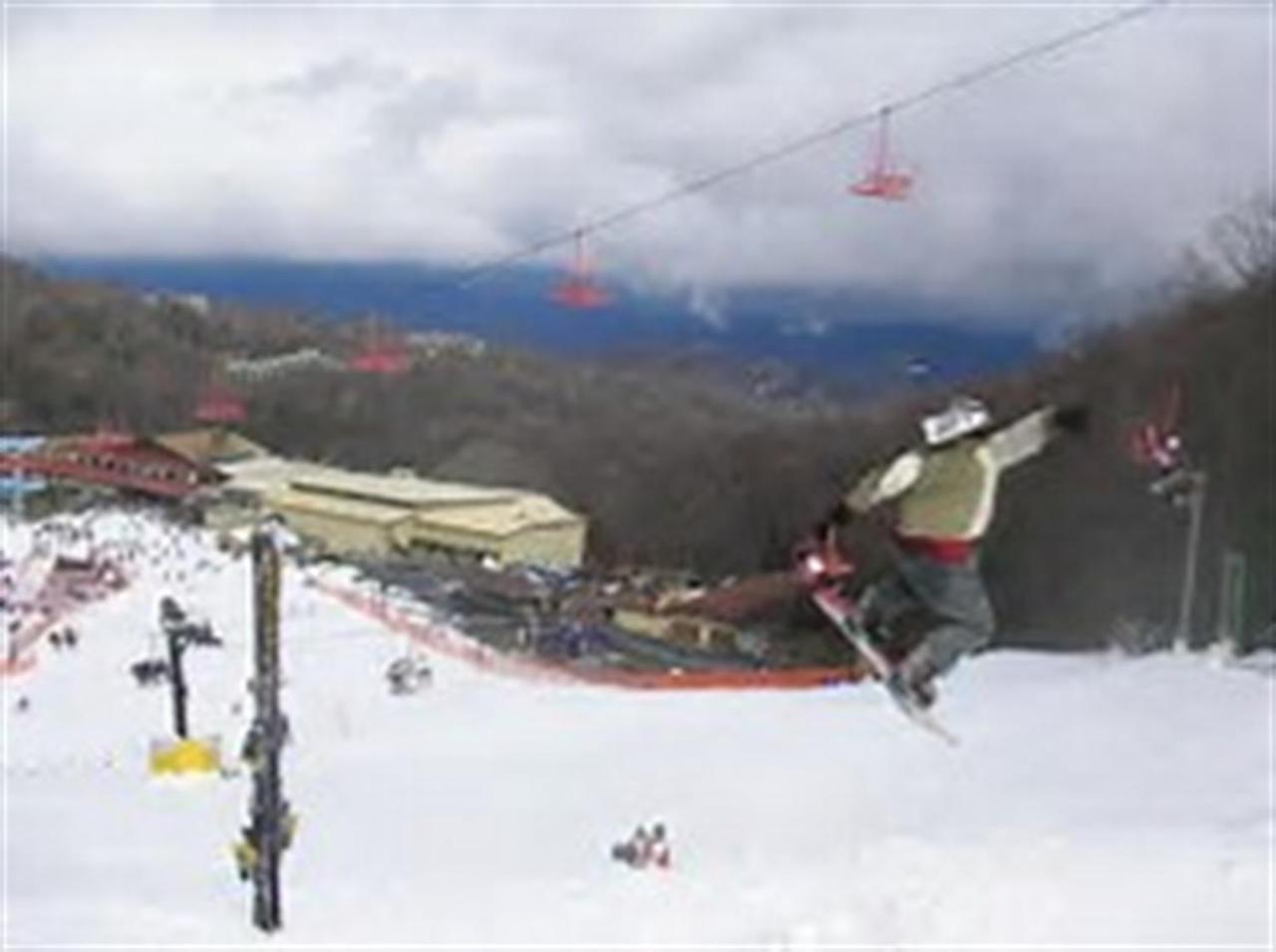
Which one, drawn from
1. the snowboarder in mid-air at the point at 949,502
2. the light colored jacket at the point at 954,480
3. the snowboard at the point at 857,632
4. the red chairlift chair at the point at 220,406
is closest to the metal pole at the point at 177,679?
the red chairlift chair at the point at 220,406

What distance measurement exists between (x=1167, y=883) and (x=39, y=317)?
301ft

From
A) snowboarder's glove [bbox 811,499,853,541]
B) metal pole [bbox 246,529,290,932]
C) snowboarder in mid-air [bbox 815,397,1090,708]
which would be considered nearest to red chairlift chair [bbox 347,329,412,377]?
metal pole [bbox 246,529,290,932]

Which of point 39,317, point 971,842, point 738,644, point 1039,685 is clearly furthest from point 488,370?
point 971,842

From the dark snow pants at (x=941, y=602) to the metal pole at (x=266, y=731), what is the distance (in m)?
8.29

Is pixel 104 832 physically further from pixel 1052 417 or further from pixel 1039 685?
pixel 1052 417

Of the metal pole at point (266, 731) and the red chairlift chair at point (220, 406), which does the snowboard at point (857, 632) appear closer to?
the red chairlift chair at point (220, 406)

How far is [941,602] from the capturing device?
7.73 m

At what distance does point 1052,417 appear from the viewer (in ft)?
22.7

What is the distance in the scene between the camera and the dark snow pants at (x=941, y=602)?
757cm

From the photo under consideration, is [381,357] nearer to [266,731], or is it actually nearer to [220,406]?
[220,406]

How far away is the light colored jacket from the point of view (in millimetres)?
6945

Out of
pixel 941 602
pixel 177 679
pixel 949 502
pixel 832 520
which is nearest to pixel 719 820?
pixel 941 602

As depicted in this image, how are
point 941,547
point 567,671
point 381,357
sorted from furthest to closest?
1. point 567,671
2. point 381,357
3. point 941,547

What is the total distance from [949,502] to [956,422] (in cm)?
34
